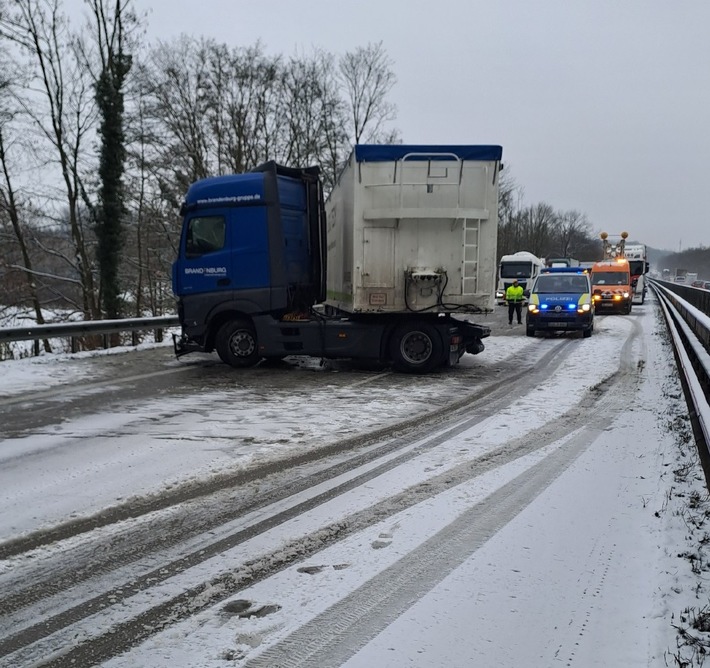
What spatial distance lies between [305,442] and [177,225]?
23.7 m

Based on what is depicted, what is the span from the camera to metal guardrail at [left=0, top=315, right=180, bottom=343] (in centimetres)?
A: 1138

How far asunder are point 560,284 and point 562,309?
4.86 feet

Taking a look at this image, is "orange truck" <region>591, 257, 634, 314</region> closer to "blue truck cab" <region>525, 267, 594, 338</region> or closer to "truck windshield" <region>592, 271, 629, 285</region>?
"truck windshield" <region>592, 271, 629, 285</region>

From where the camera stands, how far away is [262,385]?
9.84 metres

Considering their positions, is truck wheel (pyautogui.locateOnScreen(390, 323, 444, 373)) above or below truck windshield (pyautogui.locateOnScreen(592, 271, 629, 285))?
below

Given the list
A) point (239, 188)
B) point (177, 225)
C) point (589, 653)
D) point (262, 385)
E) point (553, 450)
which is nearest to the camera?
point (589, 653)

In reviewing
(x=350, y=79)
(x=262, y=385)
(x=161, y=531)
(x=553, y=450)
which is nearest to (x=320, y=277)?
(x=262, y=385)

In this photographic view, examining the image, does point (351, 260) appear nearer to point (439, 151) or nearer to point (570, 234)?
point (439, 151)

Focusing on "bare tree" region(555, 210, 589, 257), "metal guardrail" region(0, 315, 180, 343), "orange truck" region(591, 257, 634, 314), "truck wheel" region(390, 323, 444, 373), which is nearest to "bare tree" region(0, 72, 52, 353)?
"metal guardrail" region(0, 315, 180, 343)

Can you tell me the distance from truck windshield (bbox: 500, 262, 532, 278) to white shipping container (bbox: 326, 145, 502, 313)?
25.9m

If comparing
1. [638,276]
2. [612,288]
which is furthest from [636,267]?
[612,288]

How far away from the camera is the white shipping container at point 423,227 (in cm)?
993

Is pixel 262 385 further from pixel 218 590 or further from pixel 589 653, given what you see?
pixel 589 653

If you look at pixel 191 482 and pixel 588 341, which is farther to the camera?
pixel 588 341
